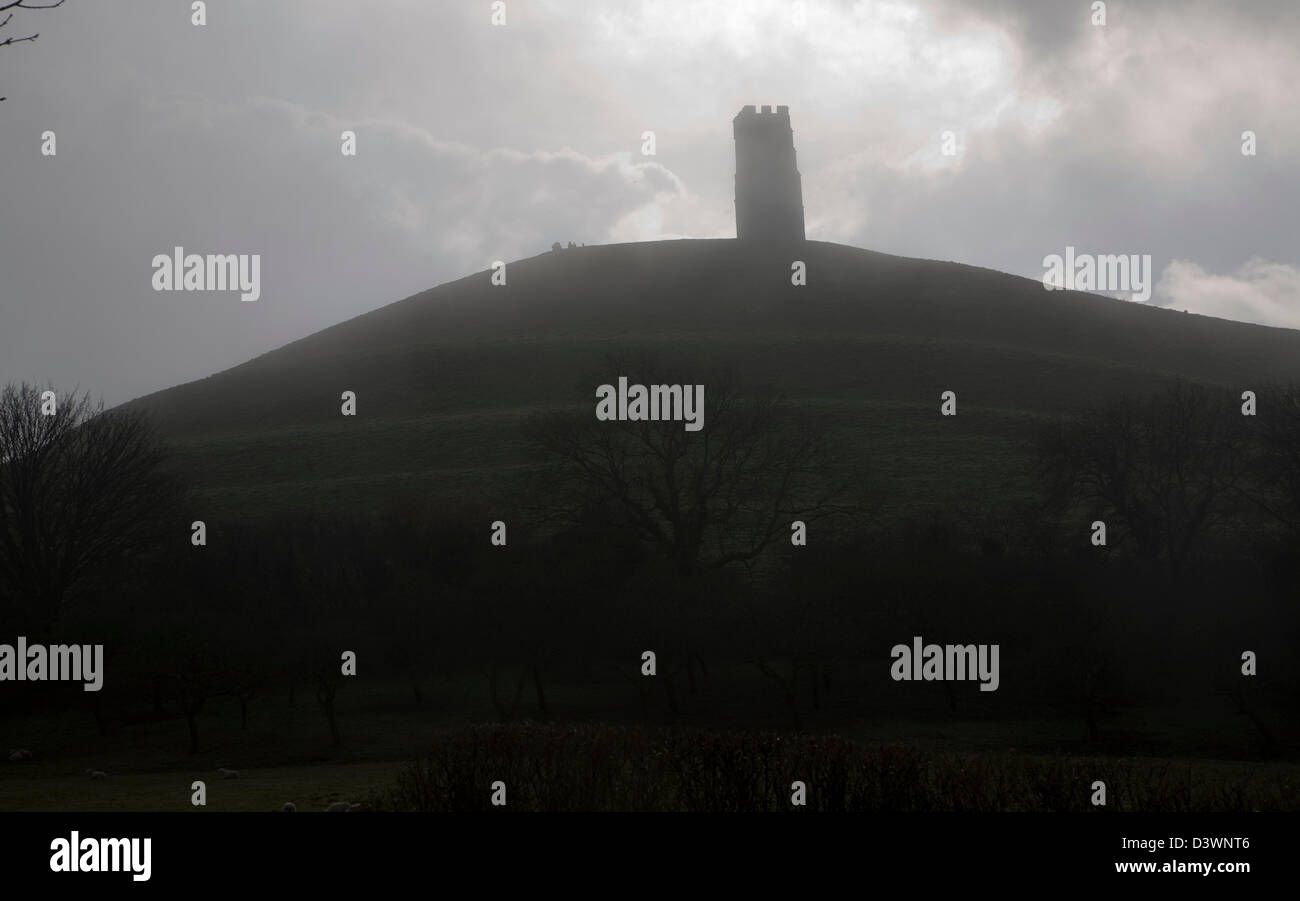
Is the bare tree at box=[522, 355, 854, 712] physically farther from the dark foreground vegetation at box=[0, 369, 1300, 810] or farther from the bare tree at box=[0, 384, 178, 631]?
the bare tree at box=[0, 384, 178, 631]

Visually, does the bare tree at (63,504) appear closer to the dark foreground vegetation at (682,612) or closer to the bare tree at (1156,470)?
the dark foreground vegetation at (682,612)

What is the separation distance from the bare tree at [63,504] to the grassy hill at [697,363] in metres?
12.0

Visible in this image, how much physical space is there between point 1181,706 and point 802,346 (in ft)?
264

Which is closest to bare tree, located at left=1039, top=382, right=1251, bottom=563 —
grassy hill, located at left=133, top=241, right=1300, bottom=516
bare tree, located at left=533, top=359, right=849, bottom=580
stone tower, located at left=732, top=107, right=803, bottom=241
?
grassy hill, located at left=133, top=241, right=1300, bottom=516

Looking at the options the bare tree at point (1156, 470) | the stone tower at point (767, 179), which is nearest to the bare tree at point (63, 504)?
the bare tree at point (1156, 470)

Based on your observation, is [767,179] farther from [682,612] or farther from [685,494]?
[682,612]

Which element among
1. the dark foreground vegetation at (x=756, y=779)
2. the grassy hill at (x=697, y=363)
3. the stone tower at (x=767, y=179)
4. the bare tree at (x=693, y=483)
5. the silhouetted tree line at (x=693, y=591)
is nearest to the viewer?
the dark foreground vegetation at (x=756, y=779)

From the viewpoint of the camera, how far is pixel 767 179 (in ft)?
532

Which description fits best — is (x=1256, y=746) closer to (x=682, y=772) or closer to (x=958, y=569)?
(x=958, y=569)

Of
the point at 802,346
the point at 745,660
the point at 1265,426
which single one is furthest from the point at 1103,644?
the point at 802,346

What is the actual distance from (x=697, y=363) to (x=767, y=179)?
64427mm

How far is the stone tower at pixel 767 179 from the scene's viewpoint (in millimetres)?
159625

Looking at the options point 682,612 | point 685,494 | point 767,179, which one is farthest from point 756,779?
point 767,179

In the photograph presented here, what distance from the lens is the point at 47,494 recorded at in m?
62.2
